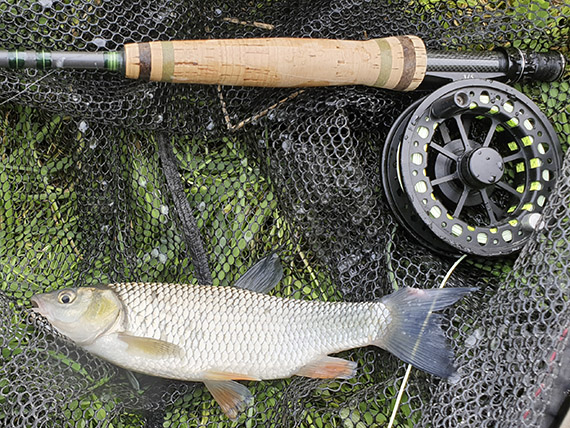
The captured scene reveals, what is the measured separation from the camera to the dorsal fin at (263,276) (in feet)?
6.03

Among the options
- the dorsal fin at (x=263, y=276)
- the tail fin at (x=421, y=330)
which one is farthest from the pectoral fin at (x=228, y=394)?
the tail fin at (x=421, y=330)

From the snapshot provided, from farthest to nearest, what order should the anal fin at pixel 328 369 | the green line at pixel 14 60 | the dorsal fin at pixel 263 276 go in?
1. the dorsal fin at pixel 263 276
2. the anal fin at pixel 328 369
3. the green line at pixel 14 60

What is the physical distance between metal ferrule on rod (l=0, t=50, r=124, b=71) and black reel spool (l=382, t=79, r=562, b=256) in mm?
862

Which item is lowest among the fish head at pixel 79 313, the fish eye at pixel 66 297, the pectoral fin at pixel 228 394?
the pectoral fin at pixel 228 394

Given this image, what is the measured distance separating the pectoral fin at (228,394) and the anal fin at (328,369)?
0.58 ft

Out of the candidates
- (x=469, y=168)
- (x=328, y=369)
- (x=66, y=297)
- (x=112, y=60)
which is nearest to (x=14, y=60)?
(x=112, y=60)

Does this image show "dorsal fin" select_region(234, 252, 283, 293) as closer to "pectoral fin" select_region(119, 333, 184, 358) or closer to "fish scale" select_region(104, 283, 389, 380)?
"fish scale" select_region(104, 283, 389, 380)

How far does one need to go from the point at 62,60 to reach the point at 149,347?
2.63ft

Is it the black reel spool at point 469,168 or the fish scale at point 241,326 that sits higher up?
the black reel spool at point 469,168

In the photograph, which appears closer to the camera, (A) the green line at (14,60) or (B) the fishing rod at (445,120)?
(A) the green line at (14,60)

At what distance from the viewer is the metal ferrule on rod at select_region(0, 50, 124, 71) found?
1.62 m

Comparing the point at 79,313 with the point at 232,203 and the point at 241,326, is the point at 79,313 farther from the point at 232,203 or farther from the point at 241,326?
the point at 232,203

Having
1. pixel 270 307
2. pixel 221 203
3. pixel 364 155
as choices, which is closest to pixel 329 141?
pixel 364 155

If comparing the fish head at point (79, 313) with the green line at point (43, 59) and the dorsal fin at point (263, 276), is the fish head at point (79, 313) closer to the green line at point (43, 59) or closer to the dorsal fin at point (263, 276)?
the dorsal fin at point (263, 276)
